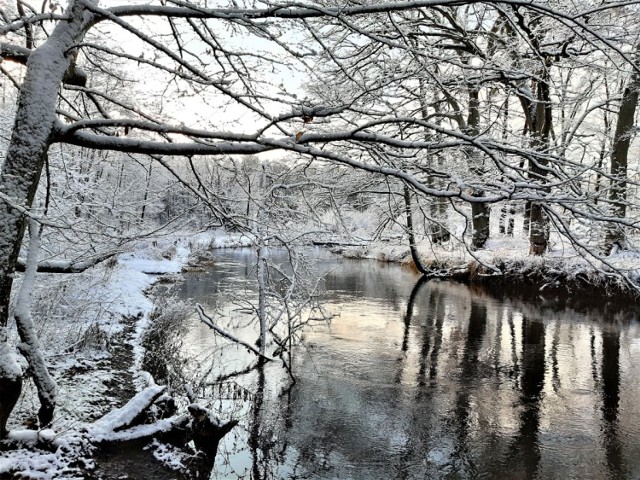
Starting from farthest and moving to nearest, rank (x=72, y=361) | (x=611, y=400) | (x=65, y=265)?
(x=72, y=361) → (x=611, y=400) → (x=65, y=265)

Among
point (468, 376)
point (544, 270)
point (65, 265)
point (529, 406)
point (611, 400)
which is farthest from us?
point (544, 270)

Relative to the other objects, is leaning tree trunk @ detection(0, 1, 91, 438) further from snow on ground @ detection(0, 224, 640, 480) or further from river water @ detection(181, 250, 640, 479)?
river water @ detection(181, 250, 640, 479)

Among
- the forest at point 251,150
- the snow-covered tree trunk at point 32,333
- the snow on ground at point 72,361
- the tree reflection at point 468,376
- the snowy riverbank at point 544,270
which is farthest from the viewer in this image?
the snowy riverbank at point 544,270

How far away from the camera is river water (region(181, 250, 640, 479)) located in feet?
19.7

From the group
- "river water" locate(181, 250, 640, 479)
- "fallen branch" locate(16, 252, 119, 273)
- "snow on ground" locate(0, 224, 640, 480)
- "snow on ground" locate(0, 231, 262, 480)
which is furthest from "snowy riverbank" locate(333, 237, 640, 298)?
"fallen branch" locate(16, 252, 119, 273)

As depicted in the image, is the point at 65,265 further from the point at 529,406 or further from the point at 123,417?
the point at 529,406

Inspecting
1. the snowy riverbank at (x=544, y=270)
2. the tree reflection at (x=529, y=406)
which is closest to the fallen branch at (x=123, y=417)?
the tree reflection at (x=529, y=406)

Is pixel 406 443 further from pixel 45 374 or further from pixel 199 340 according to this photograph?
pixel 199 340

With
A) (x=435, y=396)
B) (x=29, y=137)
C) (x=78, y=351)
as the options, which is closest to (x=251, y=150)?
(x=29, y=137)

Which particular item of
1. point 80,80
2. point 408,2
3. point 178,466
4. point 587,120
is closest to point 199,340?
point 178,466

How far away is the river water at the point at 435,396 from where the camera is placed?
6.02 meters

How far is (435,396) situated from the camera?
8.09 meters

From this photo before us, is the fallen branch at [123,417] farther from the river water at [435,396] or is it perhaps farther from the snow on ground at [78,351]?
the river water at [435,396]

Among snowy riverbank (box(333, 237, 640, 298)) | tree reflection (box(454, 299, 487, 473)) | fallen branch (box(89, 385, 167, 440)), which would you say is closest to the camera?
fallen branch (box(89, 385, 167, 440))
